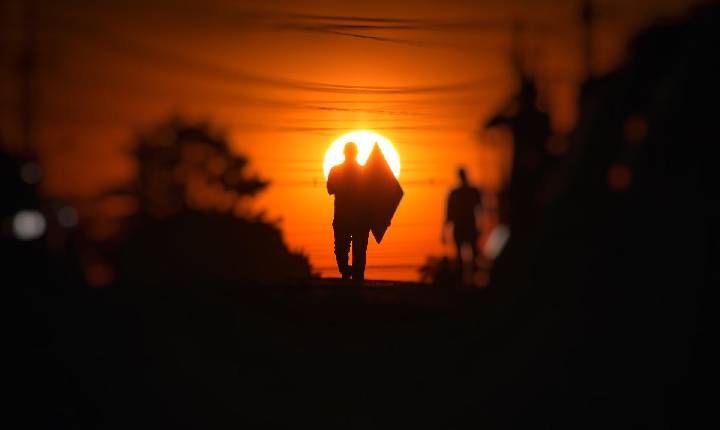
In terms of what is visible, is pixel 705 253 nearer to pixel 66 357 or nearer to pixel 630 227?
pixel 630 227

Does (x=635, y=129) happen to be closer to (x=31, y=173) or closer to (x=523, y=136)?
(x=523, y=136)

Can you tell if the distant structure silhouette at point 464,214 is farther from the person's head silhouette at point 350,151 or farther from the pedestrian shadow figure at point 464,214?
the person's head silhouette at point 350,151

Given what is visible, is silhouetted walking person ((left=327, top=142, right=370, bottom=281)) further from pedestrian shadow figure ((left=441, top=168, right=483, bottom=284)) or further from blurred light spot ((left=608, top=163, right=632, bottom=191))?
blurred light spot ((left=608, top=163, right=632, bottom=191))

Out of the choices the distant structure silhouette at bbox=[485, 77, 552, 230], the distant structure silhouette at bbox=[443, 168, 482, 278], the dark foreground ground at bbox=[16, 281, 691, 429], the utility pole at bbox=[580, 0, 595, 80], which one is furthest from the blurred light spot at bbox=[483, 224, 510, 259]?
the utility pole at bbox=[580, 0, 595, 80]

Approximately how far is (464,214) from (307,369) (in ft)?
27.8

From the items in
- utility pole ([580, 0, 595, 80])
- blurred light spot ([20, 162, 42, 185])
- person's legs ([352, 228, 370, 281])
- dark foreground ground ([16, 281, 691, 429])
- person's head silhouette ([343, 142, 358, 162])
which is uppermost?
utility pole ([580, 0, 595, 80])

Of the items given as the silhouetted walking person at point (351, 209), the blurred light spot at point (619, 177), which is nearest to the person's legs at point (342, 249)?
the silhouetted walking person at point (351, 209)

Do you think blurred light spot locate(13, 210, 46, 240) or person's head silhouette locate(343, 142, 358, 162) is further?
blurred light spot locate(13, 210, 46, 240)

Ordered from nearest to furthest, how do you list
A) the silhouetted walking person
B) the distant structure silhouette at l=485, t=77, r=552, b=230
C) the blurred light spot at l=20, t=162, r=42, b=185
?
the silhouetted walking person → the distant structure silhouette at l=485, t=77, r=552, b=230 → the blurred light spot at l=20, t=162, r=42, b=185

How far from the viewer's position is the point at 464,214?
17.1 metres

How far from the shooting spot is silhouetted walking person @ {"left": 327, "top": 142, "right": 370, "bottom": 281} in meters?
15.3

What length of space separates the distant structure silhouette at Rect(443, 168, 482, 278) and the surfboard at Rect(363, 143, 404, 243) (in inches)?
56.9

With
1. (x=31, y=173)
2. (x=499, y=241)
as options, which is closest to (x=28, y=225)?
(x=31, y=173)

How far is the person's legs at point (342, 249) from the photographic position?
1545cm
